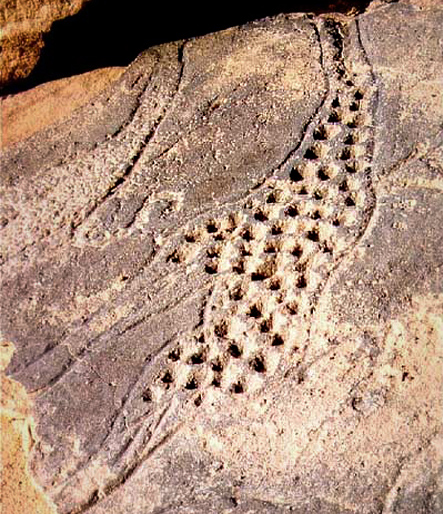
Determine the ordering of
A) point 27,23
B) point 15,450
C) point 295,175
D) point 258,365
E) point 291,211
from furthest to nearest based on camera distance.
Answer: point 27,23 → point 295,175 → point 291,211 → point 15,450 → point 258,365

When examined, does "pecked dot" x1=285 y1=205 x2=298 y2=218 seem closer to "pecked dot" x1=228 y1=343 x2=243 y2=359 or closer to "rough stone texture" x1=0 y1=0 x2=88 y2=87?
"pecked dot" x1=228 y1=343 x2=243 y2=359

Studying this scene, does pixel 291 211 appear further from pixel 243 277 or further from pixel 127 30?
pixel 127 30

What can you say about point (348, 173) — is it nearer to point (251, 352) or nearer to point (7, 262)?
point (251, 352)

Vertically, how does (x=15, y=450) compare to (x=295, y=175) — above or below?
below

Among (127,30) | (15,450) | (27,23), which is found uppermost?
(27,23)

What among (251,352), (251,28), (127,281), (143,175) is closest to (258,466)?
(251,352)

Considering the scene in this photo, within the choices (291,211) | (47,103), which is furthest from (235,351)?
(47,103)

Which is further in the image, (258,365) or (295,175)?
(295,175)

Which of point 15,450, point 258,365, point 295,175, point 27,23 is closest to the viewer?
point 258,365
